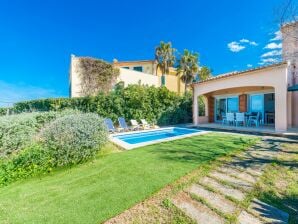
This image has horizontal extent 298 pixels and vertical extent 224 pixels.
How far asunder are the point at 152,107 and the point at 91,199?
50.1ft

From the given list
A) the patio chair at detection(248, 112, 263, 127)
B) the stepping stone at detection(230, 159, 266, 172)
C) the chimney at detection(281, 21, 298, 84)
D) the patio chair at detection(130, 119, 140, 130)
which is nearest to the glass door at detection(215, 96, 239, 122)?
the patio chair at detection(248, 112, 263, 127)

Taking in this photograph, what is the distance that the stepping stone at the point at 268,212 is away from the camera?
11.2 ft

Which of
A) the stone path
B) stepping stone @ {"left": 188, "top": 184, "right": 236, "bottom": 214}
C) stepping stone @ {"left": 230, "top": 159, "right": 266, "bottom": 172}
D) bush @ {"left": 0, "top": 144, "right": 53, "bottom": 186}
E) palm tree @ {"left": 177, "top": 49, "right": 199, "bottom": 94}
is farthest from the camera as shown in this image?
palm tree @ {"left": 177, "top": 49, "right": 199, "bottom": 94}

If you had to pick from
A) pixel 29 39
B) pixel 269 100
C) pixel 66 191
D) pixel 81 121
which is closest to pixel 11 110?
pixel 29 39

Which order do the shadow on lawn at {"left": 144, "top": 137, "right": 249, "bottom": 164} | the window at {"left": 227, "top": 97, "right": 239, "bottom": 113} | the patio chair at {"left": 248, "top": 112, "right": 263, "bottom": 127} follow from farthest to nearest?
the window at {"left": 227, "top": 97, "right": 239, "bottom": 113} < the patio chair at {"left": 248, "top": 112, "right": 263, "bottom": 127} < the shadow on lawn at {"left": 144, "top": 137, "right": 249, "bottom": 164}

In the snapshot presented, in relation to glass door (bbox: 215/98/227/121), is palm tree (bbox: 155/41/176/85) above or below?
above

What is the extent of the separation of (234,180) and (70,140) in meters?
5.62

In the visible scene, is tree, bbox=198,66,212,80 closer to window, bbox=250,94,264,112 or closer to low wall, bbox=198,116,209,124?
low wall, bbox=198,116,209,124

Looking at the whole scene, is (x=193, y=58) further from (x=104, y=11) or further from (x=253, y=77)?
(x=253, y=77)

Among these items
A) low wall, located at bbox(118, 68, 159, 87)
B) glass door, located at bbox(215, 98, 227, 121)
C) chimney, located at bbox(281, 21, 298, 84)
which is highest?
low wall, located at bbox(118, 68, 159, 87)

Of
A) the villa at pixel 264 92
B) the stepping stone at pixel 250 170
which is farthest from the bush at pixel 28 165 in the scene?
the villa at pixel 264 92

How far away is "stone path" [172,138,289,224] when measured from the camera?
11.5 feet

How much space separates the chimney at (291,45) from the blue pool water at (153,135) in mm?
7834

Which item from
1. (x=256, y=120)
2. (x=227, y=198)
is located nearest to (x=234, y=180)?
(x=227, y=198)
